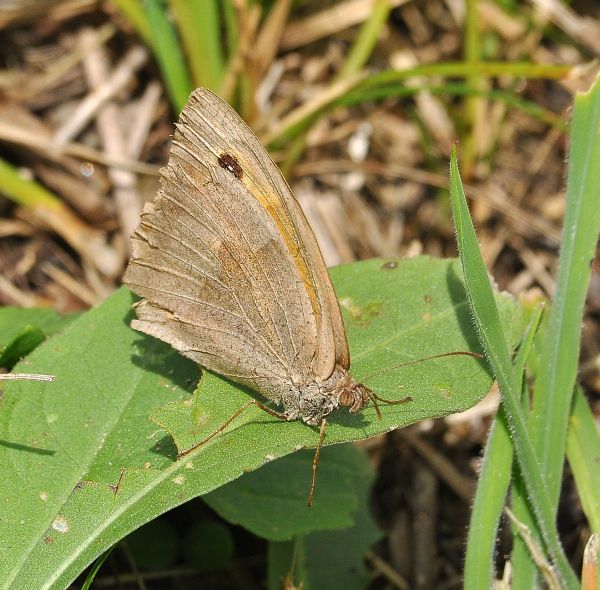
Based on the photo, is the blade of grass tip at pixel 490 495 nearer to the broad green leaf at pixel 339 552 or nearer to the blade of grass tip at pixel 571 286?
the blade of grass tip at pixel 571 286

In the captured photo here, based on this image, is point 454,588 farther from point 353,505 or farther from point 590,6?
point 590,6

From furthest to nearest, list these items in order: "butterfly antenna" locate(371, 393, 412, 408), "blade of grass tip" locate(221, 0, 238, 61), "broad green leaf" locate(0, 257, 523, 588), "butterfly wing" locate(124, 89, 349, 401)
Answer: "blade of grass tip" locate(221, 0, 238, 61), "butterfly wing" locate(124, 89, 349, 401), "butterfly antenna" locate(371, 393, 412, 408), "broad green leaf" locate(0, 257, 523, 588)

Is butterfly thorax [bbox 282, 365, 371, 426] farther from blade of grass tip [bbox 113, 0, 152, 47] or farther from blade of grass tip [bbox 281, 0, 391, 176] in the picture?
blade of grass tip [bbox 113, 0, 152, 47]

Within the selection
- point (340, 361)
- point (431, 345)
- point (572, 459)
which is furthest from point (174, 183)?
point (572, 459)

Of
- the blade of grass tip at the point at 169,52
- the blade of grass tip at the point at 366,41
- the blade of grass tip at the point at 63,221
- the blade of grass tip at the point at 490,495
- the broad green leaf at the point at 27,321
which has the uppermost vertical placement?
the blade of grass tip at the point at 366,41

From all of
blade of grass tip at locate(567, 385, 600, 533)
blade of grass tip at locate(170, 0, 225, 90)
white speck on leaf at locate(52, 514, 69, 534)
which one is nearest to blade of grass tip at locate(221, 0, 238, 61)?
blade of grass tip at locate(170, 0, 225, 90)

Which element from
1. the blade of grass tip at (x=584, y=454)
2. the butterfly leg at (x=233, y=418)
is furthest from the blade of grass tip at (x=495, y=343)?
the butterfly leg at (x=233, y=418)
